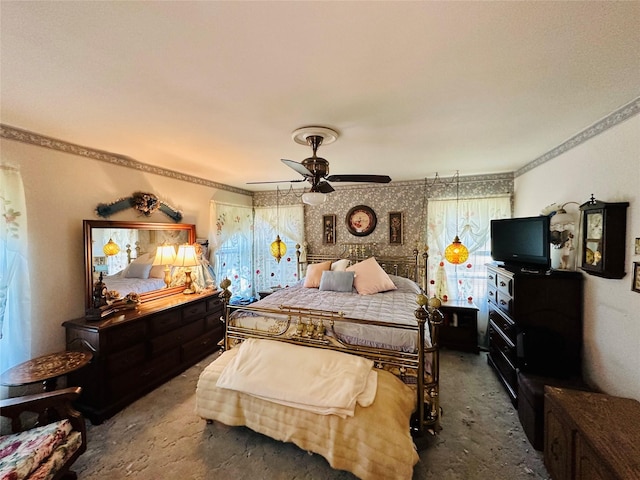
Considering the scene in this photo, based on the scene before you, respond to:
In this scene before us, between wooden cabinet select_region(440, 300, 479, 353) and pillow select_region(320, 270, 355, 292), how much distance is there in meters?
1.47

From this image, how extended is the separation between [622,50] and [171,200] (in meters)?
4.42

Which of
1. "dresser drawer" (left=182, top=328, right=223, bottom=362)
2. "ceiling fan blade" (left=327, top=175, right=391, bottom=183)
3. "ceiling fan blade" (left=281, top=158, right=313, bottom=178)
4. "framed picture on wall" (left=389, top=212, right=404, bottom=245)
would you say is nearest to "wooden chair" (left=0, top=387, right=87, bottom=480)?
"dresser drawer" (left=182, top=328, right=223, bottom=362)

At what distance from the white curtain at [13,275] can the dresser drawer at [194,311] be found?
1.32 m

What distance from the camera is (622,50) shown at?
4.25 ft

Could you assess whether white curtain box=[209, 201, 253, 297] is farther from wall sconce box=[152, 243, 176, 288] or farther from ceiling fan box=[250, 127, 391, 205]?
ceiling fan box=[250, 127, 391, 205]

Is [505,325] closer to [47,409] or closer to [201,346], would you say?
[201,346]

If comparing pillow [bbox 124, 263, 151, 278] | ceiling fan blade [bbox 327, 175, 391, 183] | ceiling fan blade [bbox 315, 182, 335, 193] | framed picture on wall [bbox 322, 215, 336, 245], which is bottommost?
pillow [bbox 124, 263, 151, 278]

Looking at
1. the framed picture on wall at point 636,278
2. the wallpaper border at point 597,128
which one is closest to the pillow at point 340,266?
the wallpaper border at point 597,128

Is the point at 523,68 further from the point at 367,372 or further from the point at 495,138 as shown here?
the point at 367,372

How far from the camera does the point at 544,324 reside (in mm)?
2463

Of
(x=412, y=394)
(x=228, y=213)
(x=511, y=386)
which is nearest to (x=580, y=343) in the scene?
(x=511, y=386)

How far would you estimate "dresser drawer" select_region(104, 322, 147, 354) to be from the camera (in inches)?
97.9

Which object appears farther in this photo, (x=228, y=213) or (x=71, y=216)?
(x=228, y=213)

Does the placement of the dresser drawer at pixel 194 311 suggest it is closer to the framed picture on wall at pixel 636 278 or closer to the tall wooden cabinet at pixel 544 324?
the tall wooden cabinet at pixel 544 324
